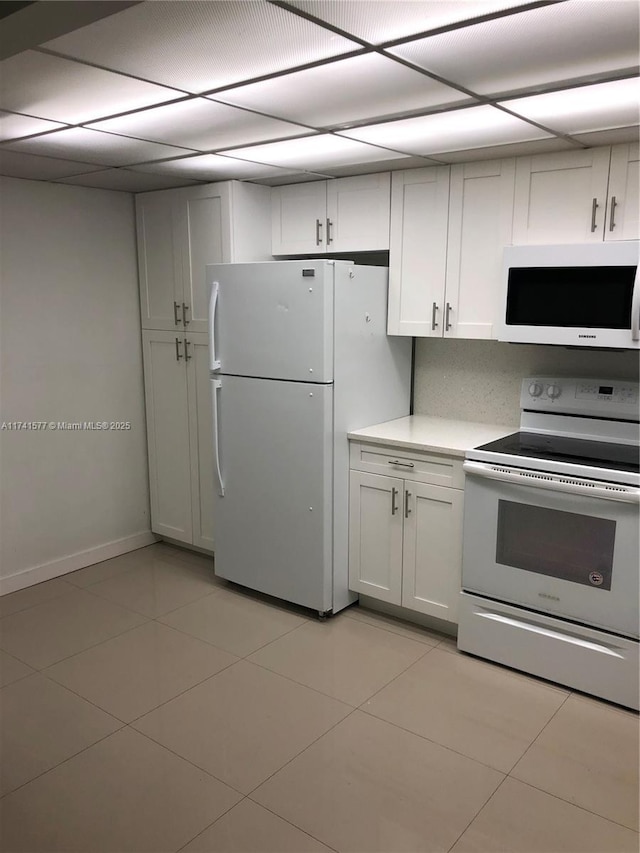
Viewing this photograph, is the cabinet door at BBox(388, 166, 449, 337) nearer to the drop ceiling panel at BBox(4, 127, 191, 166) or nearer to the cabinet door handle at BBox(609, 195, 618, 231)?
the cabinet door handle at BBox(609, 195, 618, 231)

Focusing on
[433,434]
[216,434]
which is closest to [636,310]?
[433,434]

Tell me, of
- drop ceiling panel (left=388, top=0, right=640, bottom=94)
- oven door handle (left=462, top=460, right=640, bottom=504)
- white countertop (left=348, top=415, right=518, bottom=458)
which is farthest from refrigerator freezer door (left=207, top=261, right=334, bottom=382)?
drop ceiling panel (left=388, top=0, right=640, bottom=94)

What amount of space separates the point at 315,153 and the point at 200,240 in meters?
1.05

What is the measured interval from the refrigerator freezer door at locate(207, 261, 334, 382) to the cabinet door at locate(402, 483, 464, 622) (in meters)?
0.71

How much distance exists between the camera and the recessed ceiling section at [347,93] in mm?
1882

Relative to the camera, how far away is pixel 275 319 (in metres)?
3.26

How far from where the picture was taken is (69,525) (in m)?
3.98

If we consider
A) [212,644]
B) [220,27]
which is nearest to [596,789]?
[212,644]

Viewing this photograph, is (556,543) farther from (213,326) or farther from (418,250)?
(213,326)

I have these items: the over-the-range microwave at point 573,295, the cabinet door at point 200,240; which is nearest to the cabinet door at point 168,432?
the cabinet door at point 200,240

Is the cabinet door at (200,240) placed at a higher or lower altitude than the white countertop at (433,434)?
higher

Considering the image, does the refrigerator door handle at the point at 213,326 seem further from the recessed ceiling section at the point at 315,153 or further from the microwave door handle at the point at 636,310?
the microwave door handle at the point at 636,310

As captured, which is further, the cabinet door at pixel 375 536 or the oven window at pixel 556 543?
the cabinet door at pixel 375 536

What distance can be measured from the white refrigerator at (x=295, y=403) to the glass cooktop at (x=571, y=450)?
72 cm
